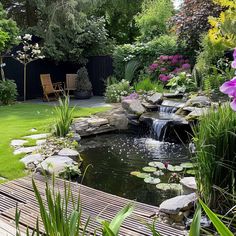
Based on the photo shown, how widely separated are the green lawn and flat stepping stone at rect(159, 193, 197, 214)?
1920mm

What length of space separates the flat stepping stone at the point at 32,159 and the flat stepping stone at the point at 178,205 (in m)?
2.06

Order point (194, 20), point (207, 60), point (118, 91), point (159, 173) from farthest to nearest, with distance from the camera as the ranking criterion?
point (118, 91)
point (194, 20)
point (207, 60)
point (159, 173)

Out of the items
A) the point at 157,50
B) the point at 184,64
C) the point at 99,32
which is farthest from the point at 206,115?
the point at 99,32

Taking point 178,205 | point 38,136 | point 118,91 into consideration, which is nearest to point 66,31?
point 118,91

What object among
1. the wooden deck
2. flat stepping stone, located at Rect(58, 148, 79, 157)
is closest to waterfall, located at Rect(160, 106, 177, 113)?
flat stepping stone, located at Rect(58, 148, 79, 157)

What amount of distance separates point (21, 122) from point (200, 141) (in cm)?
502

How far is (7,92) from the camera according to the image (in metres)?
10.0

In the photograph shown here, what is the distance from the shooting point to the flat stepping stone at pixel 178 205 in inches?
118

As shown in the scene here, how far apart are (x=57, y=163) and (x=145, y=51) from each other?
23.9 feet

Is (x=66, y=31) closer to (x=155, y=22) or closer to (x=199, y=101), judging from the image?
(x=155, y=22)

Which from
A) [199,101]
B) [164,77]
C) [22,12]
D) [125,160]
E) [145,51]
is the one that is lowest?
[125,160]

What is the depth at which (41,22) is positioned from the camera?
1227 cm

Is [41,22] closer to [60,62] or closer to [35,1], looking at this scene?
[35,1]

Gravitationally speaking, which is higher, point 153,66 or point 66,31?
point 66,31
